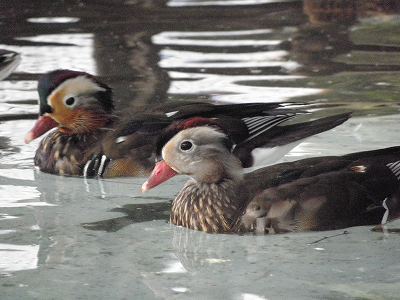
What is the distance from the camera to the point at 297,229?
19.4 ft

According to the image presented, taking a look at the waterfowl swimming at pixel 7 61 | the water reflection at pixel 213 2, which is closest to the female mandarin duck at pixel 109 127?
the waterfowl swimming at pixel 7 61

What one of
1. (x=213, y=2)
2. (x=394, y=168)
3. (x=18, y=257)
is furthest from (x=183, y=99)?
(x=213, y=2)

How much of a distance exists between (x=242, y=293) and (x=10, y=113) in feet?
14.1

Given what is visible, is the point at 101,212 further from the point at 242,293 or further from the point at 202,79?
the point at 202,79

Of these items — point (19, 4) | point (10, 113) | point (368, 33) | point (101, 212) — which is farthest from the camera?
point (19, 4)

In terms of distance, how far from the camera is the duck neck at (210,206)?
6027mm

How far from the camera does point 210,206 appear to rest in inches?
239

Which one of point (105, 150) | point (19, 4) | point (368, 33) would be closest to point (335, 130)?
point (105, 150)

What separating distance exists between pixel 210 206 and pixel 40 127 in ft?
6.47

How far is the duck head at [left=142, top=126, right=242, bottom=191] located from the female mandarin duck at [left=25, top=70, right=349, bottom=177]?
556 millimetres

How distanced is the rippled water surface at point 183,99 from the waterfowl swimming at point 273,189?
9 cm

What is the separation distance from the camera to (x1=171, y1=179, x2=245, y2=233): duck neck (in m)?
6.03

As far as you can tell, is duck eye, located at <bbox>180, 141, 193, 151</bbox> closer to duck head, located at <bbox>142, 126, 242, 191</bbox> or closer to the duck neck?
duck head, located at <bbox>142, 126, 242, 191</bbox>

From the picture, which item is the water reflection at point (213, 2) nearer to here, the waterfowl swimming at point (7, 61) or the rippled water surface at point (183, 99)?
the rippled water surface at point (183, 99)
